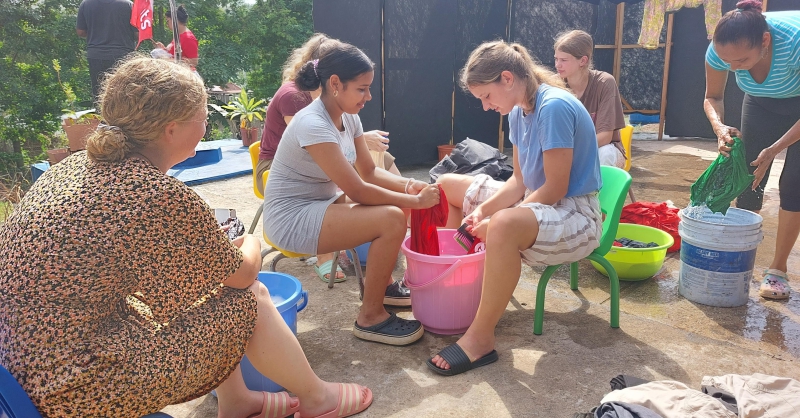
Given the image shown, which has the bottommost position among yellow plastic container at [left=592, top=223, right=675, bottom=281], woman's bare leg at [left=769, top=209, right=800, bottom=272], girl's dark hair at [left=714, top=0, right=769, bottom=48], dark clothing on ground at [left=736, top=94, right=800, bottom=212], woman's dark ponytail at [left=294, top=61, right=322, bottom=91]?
yellow plastic container at [left=592, top=223, right=675, bottom=281]

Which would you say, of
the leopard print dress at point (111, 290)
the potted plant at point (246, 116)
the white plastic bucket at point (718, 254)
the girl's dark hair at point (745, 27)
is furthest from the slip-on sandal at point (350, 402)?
the potted plant at point (246, 116)

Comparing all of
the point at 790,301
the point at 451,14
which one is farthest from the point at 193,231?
the point at 451,14

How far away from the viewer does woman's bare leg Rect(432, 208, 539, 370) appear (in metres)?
2.21

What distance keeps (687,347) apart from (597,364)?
442mm

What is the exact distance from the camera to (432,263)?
7.90ft

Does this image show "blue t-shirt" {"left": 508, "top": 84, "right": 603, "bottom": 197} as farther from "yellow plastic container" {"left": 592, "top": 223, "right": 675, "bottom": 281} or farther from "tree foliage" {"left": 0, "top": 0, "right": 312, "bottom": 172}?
"tree foliage" {"left": 0, "top": 0, "right": 312, "bottom": 172}

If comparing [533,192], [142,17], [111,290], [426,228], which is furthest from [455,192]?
[142,17]

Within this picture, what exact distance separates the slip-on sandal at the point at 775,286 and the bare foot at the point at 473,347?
5.19ft

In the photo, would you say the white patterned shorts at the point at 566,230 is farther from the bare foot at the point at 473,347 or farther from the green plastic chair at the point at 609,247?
the bare foot at the point at 473,347

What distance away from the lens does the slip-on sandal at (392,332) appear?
249 cm

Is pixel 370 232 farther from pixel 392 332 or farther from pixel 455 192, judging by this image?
pixel 455 192

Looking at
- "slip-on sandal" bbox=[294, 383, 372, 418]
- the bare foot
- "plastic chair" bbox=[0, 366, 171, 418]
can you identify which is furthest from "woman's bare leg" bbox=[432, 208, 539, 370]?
"plastic chair" bbox=[0, 366, 171, 418]

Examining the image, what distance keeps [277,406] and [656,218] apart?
2.73m

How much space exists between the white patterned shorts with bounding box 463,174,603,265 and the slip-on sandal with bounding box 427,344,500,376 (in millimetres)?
462
